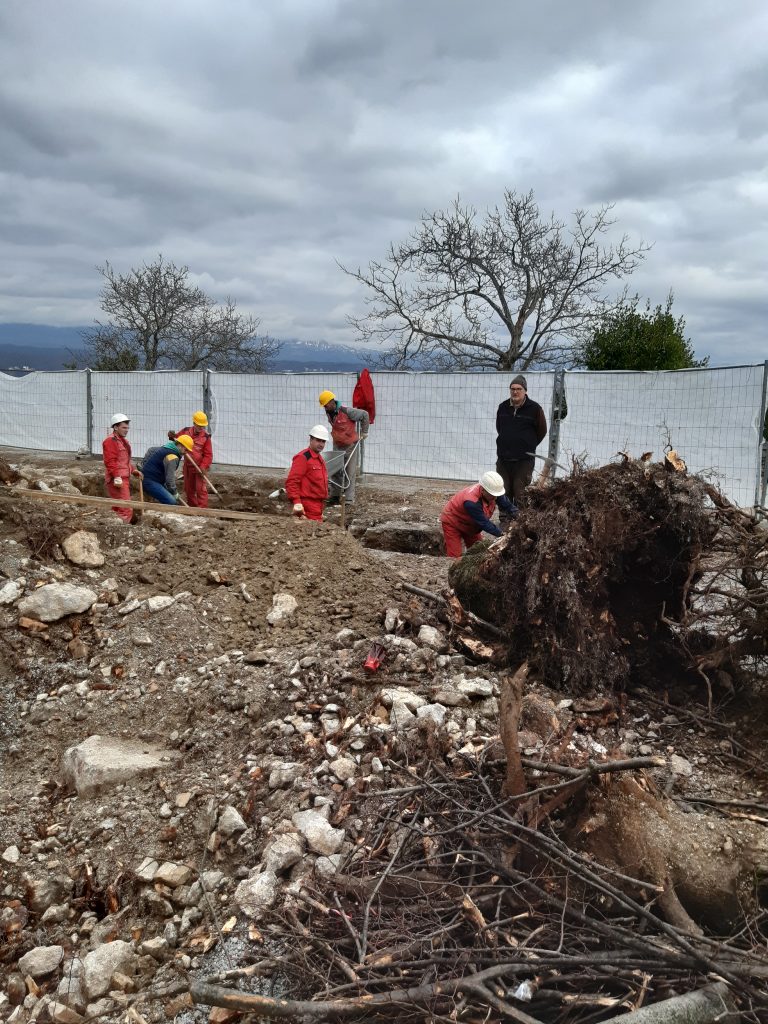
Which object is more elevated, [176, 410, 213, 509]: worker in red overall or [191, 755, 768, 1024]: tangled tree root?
[176, 410, 213, 509]: worker in red overall

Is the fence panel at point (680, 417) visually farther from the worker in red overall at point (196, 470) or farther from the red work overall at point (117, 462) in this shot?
the red work overall at point (117, 462)

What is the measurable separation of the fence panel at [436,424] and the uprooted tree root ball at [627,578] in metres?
6.49

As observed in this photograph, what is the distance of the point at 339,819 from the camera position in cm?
→ 363

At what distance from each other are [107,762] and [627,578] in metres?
3.34

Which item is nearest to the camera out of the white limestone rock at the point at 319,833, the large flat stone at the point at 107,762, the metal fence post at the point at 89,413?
the white limestone rock at the point at 319,833

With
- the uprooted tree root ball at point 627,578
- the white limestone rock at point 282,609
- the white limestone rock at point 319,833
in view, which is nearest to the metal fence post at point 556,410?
the white limestone rock at point 282,609

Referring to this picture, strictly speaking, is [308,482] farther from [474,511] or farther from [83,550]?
[83,550]

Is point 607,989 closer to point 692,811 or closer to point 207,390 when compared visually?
point 692,811

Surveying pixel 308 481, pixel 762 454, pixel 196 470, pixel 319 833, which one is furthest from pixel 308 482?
pixel 319 833

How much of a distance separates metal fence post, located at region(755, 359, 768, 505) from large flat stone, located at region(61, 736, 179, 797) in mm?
7078

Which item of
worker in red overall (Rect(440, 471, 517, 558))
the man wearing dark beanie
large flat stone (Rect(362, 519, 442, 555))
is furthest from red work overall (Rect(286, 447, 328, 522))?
the man wearing dark beanie

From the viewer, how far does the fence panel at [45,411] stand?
1485cm

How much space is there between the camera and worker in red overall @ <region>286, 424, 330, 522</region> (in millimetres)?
8305

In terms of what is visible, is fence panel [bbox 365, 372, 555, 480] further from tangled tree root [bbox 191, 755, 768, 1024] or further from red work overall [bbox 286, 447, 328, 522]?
tangled tree root [bbox 191, 755, 768, 1024]
